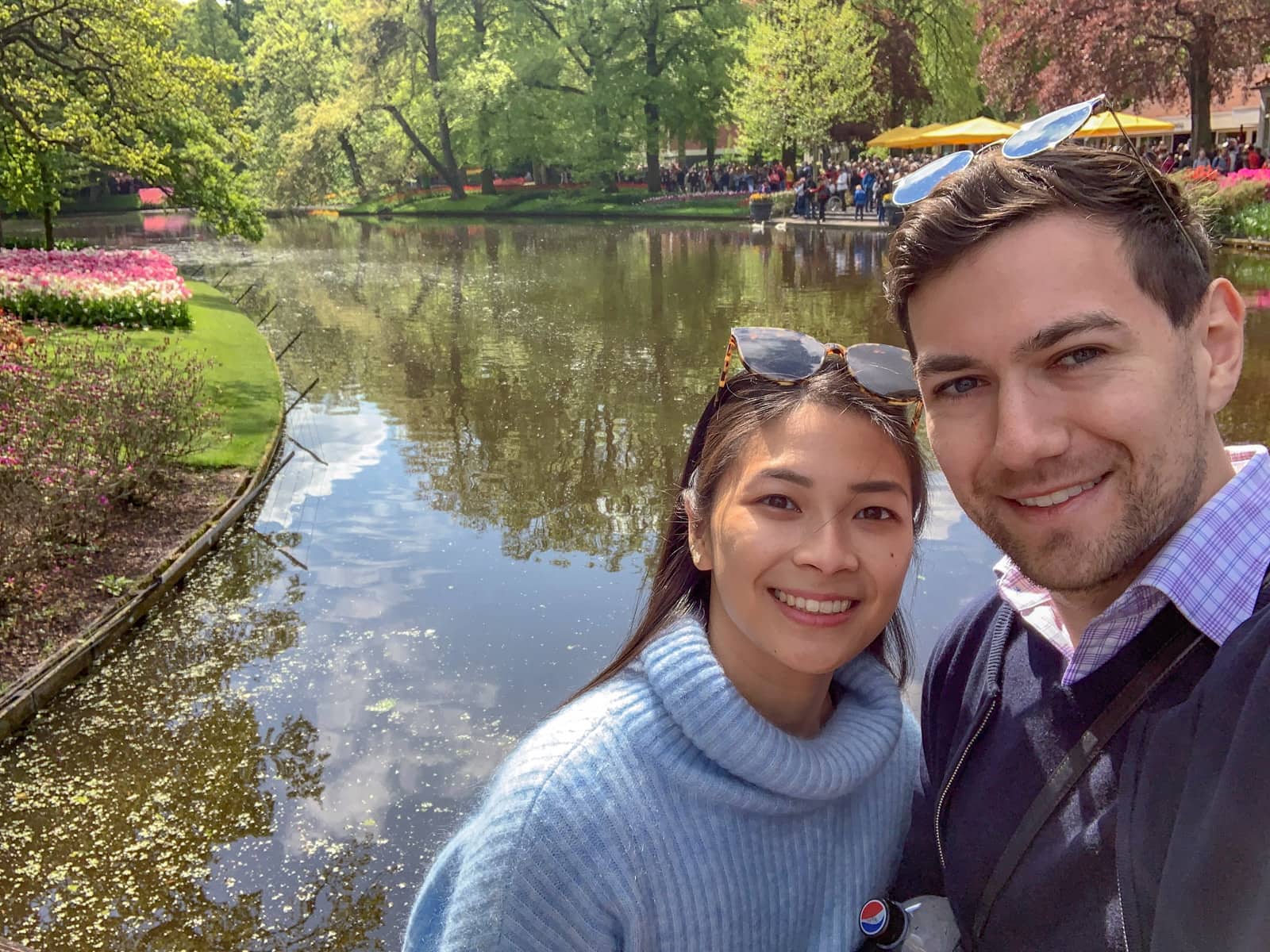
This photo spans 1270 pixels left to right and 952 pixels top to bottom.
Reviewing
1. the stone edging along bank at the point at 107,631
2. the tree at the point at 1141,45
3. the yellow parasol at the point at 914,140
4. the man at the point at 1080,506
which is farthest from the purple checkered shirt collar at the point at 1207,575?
the yellow parasol at the point at 914,140

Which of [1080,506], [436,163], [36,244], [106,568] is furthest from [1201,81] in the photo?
[436,163]

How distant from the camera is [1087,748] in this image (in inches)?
54.7

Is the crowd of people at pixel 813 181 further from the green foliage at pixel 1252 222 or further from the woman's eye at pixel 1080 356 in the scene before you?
the woman's eye at pixel 1080 356

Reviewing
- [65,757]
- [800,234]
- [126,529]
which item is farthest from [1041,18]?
[65,757]

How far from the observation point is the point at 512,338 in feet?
49.4

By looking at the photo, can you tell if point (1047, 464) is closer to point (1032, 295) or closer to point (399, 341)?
point (1032, 295)

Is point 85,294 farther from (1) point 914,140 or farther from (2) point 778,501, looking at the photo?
(1) point 914,140

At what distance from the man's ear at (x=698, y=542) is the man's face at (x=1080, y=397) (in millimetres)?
610

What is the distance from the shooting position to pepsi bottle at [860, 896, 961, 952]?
5.25 ft

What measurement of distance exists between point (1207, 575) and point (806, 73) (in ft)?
115

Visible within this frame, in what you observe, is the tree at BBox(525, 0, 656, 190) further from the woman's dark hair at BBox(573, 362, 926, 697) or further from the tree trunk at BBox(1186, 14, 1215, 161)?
the woman's dark hair at BBox(573, 362, 926, 697)

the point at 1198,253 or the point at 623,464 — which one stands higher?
the point at 1198,253

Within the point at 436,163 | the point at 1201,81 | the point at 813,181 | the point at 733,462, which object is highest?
the point at 436,163

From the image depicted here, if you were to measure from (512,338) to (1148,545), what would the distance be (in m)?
14.0
